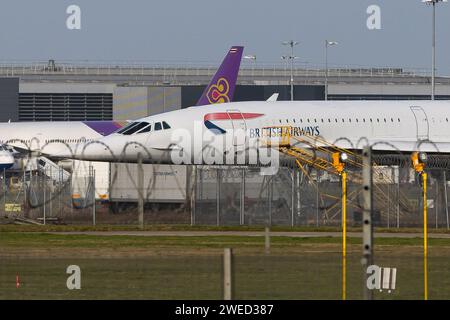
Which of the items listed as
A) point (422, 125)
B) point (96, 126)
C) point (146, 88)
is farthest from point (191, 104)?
point (422, 125)

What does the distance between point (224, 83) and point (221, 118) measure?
1097 inches

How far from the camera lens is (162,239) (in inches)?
1345

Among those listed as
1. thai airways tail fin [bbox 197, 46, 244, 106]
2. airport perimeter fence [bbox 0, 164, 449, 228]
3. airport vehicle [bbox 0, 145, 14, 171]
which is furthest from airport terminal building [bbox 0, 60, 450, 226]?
thai airways tail fin [bbox 197, 46, 244, 106]

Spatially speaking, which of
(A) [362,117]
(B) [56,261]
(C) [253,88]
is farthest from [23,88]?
(B) [56,261]

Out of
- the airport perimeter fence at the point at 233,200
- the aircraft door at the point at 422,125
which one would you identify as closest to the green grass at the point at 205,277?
the airport perimeter fence at the point at 233,200

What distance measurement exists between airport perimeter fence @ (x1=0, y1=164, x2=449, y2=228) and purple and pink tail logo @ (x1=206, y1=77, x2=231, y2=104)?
34752 millimetres

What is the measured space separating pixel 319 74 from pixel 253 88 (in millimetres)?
33739

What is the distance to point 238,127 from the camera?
50.6 m

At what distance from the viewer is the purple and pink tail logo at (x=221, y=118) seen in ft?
166

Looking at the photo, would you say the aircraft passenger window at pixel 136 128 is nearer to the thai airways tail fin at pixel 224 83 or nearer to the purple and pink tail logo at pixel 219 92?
the thai airways tail fin at pixel 224 83

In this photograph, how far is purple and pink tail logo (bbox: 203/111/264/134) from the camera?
1996 inches

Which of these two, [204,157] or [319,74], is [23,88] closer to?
[319,74]

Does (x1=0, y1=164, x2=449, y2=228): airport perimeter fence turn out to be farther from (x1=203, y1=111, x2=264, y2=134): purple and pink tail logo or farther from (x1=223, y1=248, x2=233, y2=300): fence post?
(x1=223, y1=248, x2=233, y2=300): fence post

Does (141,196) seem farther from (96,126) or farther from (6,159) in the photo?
(96,126)
